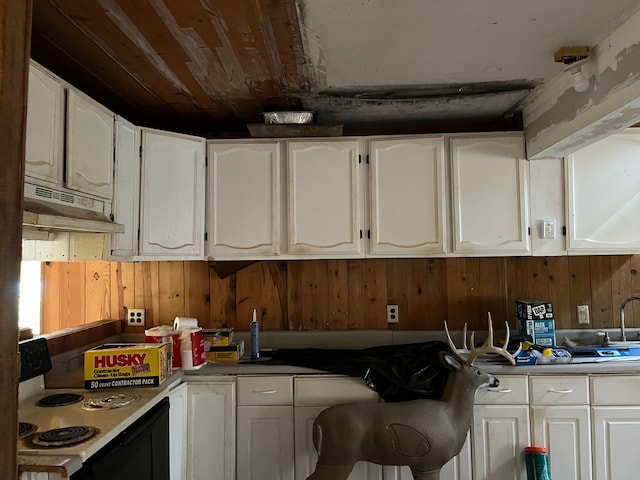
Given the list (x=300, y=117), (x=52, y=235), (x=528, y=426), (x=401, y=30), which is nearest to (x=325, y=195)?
(x=300, y=117)

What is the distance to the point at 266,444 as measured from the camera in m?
2.31

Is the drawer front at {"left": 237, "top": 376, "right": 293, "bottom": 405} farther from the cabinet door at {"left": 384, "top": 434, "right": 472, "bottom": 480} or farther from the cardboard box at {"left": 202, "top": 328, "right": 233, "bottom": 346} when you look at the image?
the cabinet door at {"left": 384, "top": 434, "right": 472, "bottom": 480}

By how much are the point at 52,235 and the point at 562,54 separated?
2.35 metres

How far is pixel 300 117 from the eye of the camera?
96.5 inches

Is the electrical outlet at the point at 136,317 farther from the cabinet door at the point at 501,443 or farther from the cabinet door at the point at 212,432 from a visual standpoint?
the cabinet door at the point at 501,443

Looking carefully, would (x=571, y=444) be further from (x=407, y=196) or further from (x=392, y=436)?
(x=407, y=196)

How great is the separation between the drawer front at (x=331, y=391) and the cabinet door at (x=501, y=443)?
0.57m

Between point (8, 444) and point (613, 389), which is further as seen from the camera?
point (613, 389)

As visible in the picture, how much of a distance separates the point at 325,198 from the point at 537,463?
1.72 metres

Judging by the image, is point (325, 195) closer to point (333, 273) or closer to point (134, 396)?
point (333, 273)

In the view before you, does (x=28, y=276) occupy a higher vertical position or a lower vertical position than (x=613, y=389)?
higher

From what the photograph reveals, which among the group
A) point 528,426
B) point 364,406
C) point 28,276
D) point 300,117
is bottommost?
point 528,426

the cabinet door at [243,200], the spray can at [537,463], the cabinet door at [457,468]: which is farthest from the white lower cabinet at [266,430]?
the spray can at [537,463]

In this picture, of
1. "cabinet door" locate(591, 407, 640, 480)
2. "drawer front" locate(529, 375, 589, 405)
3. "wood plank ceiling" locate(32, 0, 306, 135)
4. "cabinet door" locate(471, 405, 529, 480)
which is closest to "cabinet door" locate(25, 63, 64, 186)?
"wood plank ceiling" locate(32, 0, 306, 135)
